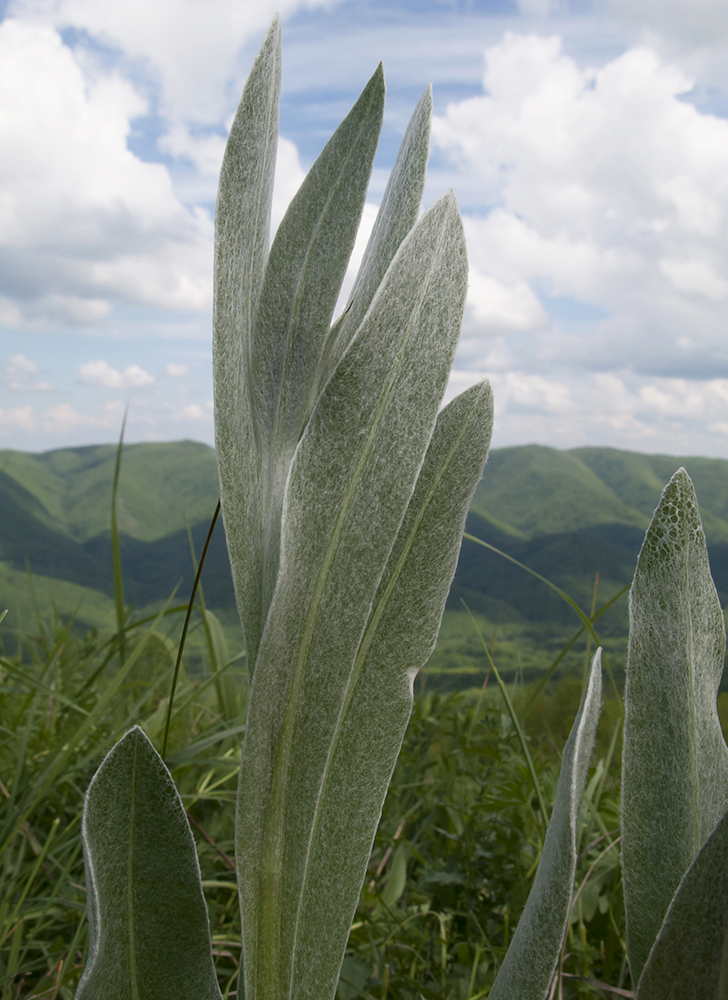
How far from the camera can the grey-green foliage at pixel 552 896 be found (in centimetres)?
56

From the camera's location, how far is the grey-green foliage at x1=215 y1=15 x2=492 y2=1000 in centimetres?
61

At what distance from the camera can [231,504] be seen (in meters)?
0.71

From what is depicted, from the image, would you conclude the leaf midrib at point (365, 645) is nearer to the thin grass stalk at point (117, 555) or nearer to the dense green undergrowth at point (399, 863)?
the dense green undergrowth at point (399, 863)

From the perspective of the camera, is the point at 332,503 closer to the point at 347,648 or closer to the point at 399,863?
the point at 347,648

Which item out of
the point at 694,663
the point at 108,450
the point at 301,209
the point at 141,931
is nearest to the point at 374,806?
the point at 141,931

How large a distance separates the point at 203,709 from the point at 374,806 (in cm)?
121

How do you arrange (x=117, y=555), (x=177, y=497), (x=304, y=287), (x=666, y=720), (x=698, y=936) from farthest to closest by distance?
(x=177, y=497) < (x=117, y=555) < (x=304, y=287) < (x=666, y=720) < (x=698, y=936)

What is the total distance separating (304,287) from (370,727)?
458 millimetres

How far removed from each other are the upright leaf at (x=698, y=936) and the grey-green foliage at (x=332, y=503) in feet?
0.86

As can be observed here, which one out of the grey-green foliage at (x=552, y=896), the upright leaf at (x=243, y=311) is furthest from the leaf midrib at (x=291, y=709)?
the grey-green foliage at (x=552, y=896)

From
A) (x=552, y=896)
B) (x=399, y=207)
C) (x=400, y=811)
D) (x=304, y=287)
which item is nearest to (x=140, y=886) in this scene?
(x=552, y=896)

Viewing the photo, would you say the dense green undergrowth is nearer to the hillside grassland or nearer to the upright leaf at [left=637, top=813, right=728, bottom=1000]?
the hillside grassland

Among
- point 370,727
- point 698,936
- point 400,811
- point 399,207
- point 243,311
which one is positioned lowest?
point 400,811

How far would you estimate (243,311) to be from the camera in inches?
28.7
